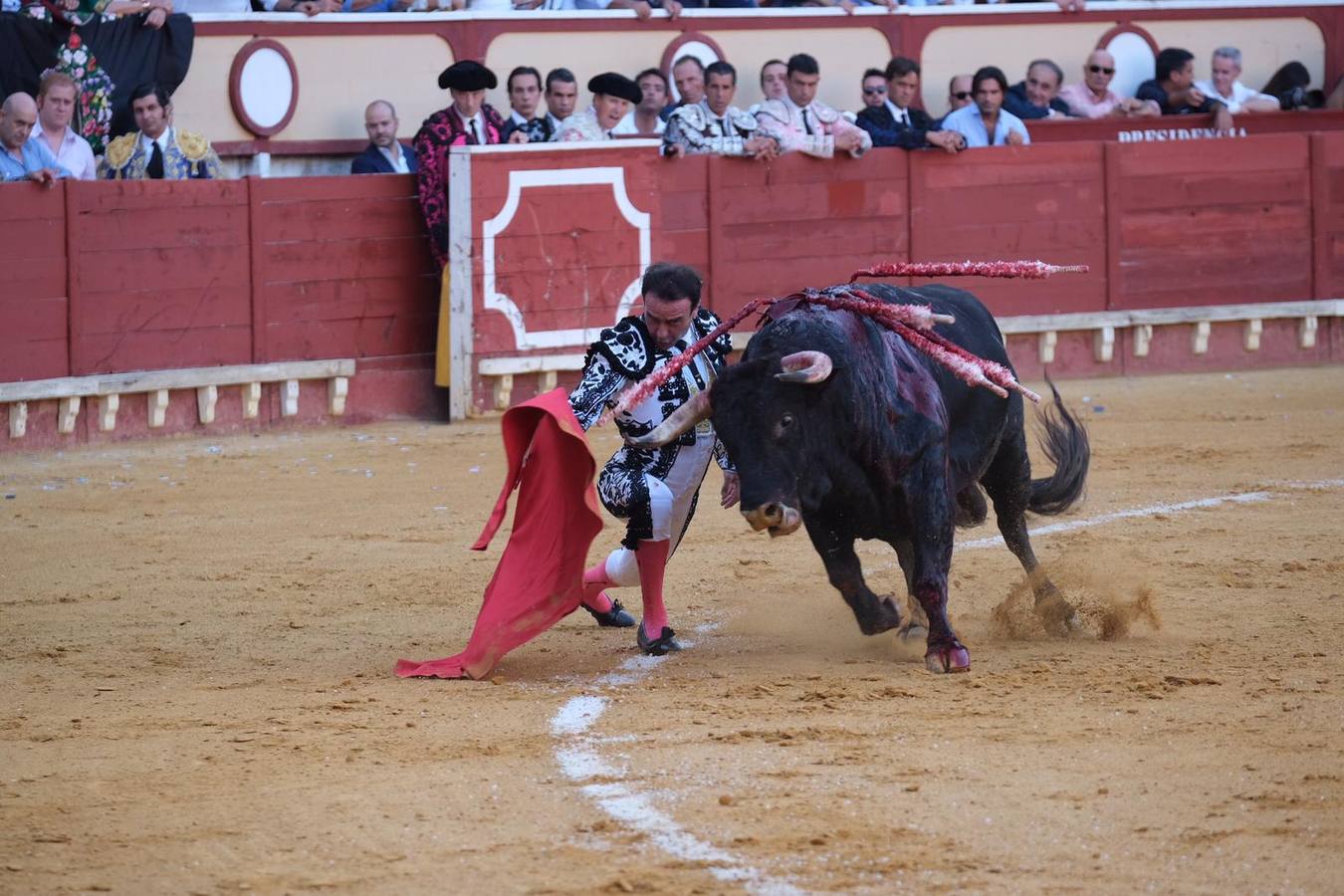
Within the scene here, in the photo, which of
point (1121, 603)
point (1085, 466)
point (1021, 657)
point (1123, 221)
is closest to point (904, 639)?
point (1021, 657)

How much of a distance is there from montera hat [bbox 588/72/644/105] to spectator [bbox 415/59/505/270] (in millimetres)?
610

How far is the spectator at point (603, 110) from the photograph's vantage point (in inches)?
381

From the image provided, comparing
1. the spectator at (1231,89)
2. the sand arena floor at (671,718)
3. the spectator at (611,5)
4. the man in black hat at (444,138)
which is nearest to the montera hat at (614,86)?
the man in black hat at (444,138)

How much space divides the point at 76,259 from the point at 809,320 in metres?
→ 4.90

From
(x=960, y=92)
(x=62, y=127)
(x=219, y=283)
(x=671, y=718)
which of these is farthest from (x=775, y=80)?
(x=671, y=718)

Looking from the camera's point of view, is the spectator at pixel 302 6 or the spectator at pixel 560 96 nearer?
the spectator at pixel 560 96

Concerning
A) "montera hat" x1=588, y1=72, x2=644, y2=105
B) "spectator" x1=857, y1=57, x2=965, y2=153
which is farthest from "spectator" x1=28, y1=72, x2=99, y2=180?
"spectator" x1=857, y1=57, x2=965, y2=153

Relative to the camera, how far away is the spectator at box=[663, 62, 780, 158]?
31.9 ft

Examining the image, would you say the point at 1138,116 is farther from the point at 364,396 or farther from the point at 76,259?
the point at 76,259

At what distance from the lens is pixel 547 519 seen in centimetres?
488

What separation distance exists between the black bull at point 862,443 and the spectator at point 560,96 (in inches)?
191

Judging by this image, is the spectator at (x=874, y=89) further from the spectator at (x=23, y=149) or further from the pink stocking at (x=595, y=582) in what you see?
the pink stocking at (x=595, y=582)

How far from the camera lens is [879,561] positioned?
20.5 feet

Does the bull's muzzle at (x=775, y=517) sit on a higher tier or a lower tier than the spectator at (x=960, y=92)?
lower
